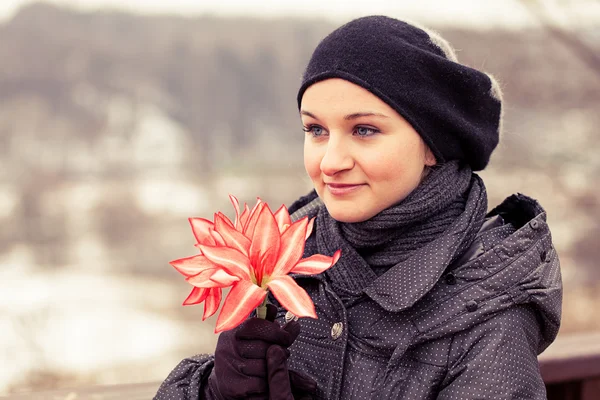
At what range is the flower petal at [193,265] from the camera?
1258 mm

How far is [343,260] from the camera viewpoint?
1.68 metres

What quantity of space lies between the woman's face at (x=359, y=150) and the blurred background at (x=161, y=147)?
2.01 meters

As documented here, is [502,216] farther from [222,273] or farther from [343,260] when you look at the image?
[222,273]

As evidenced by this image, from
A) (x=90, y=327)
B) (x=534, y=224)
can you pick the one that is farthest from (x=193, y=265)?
(x=90, y=327)

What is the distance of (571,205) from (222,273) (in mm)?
5829

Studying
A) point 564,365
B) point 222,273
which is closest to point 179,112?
point 564,365

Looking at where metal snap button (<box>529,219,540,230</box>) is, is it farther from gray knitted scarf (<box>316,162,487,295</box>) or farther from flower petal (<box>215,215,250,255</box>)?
flower petal (<box>215,215,250,255</box>)

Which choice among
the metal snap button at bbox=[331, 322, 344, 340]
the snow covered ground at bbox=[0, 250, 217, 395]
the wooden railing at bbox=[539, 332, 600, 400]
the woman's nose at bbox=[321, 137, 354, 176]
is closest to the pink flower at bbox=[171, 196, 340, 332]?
the woman's nose at bbox=[321, 137, 354, 176]

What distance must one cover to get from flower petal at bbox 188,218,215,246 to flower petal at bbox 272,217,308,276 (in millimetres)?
131

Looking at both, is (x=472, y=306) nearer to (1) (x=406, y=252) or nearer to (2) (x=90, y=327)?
(1) (x=406, y=252)

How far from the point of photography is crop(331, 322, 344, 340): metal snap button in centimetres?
160

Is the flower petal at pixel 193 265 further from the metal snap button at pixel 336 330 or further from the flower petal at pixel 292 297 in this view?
the metal snap button at pixel 336 330

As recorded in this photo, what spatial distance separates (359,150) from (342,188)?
3.8 inches

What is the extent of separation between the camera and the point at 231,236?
1283 millimetres
